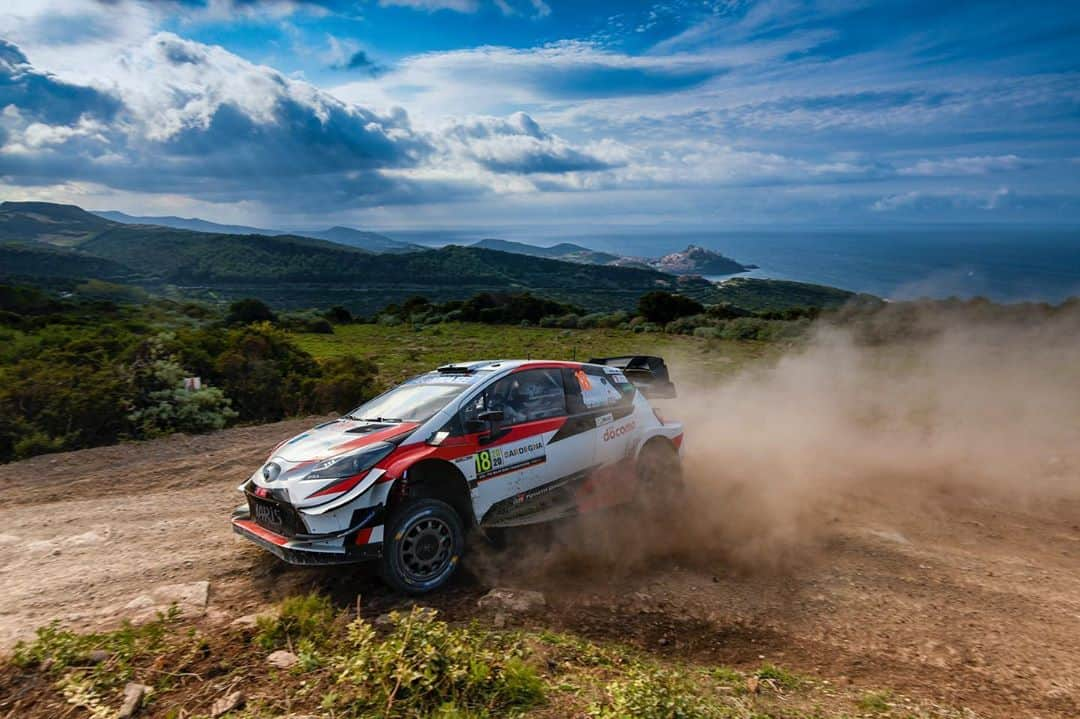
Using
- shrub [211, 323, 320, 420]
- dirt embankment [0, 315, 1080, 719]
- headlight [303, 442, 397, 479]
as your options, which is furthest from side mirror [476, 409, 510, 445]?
shrub [211, 323, 320, 420]

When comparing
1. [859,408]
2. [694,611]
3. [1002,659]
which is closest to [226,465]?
[694,611]

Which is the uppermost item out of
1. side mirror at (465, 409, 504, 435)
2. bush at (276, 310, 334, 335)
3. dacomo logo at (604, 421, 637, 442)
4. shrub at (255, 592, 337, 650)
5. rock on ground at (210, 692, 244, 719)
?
side mirror at (465, 409, 504, 435)

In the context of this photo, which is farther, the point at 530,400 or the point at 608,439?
the point at 608,439

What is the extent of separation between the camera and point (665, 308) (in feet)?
116

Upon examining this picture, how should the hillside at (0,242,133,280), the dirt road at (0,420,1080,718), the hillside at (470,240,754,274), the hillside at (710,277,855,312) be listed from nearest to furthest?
1. the dirt road at (0,420,1080,718)
2. the hillside at (710,277,855,312)
3. the hillside at (0,242,133,280)
4. the hillside at (470,240,754,274)

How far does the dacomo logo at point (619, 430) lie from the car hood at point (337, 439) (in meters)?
2.36

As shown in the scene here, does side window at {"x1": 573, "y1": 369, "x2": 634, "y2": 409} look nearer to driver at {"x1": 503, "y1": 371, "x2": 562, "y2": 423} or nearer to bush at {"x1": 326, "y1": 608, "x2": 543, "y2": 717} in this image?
driver at {"x1": 503, "y1": 371, "x2": 562, "y2": 423}

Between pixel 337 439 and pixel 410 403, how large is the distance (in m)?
0.91

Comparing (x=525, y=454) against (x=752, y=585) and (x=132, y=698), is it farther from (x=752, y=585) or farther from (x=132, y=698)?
(x=132, y=698)

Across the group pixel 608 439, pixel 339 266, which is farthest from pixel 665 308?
pixel 339 266

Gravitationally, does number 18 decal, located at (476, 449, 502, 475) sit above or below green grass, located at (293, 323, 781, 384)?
above

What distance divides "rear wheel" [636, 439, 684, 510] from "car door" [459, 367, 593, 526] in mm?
944

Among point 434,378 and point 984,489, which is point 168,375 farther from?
point 984,489

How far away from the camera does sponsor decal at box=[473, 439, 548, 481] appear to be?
6.03m
